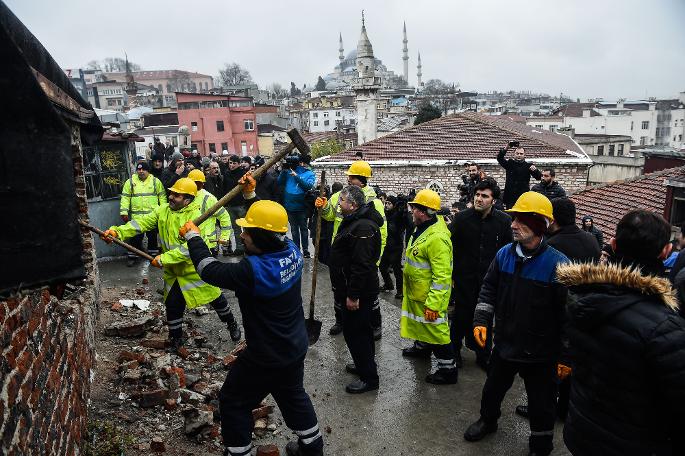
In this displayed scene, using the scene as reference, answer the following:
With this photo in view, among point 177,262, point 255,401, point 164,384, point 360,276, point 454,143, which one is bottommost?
point 164,384

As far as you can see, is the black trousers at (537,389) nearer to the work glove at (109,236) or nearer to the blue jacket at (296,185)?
the work glove at (109,236)

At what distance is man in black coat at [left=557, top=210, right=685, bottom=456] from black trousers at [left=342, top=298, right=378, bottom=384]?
2324mm

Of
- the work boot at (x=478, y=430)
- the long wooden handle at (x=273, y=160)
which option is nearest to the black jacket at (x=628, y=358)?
the work boot at (x=478, y=430)

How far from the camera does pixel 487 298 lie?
384 centimetres

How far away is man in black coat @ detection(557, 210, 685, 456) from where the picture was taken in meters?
2.12

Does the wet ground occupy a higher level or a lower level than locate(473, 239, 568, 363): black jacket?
lower

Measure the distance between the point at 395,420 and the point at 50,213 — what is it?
391cm

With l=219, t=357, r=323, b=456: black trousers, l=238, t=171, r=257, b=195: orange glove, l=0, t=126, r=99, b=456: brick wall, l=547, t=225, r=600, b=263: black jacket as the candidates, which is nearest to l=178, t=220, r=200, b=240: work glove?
l=238, t=171, r=257, b=195: orange glove

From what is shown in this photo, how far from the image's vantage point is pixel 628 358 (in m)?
2.23

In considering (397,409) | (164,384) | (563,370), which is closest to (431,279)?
(397,409)

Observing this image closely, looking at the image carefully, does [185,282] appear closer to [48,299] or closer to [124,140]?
[48,299]

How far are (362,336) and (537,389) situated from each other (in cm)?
169

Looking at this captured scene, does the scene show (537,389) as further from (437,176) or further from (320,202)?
(437,176)

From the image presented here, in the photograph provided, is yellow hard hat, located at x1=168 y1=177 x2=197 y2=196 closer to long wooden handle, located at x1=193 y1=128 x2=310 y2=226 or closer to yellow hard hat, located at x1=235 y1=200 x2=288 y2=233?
long wooden handle, located at x1=193 y1=128 x2=310 y2=226
